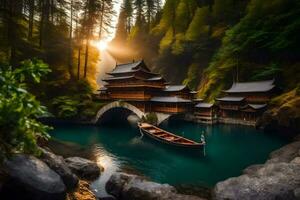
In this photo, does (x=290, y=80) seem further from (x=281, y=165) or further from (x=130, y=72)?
(x=281, y=165)

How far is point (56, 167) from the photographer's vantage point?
52.8 ft

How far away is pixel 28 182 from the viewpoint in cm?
1255

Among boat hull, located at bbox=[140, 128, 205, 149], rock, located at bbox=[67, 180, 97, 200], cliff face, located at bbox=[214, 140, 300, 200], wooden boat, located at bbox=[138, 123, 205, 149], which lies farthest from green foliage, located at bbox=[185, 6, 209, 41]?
rock, located at bbox=[67, 180, 97, 200]

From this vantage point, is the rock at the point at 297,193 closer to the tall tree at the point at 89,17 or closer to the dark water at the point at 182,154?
the dark water at the point at 182,154

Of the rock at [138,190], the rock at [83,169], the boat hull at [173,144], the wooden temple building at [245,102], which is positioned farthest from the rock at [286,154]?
the wooden temple building at [245,102]

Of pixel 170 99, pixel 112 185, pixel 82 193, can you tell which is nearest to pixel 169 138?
pixel 112 185

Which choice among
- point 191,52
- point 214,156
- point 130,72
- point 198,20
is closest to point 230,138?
point 214,156

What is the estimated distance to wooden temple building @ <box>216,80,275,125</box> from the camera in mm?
→ 50812

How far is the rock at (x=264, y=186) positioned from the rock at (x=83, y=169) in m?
10.7

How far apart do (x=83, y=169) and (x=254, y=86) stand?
147ft

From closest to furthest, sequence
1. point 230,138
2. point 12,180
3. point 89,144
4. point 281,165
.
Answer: point 12,180 → point 281,165 → point 89,144 → point 230,138

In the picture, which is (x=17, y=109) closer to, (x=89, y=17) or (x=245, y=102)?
(x=245, y=102)

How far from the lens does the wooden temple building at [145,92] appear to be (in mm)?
54094

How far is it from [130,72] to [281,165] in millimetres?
43579
